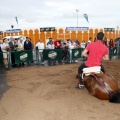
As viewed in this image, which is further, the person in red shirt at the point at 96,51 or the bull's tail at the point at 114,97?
the person in red shirt at the point at 96,51

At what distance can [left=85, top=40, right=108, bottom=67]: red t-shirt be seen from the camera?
6.91 metres

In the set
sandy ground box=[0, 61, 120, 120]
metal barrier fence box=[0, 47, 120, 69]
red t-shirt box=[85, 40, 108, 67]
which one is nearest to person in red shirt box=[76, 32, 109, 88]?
red t-shirt box=[85, 40, 108, 67]

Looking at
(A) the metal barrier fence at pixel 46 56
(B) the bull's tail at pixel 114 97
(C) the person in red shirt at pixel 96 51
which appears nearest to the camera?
(B) the bull's tail at pixel 114 97

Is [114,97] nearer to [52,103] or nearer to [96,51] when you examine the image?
[96,51]

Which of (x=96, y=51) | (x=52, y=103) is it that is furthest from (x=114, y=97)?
(x=52, y=103)

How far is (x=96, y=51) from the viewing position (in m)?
6.92

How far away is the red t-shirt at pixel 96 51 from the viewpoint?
6914 mm

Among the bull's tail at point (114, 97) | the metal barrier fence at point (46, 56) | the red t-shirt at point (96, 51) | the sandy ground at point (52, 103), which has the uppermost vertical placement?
the red t-shirt at point (96, 51)

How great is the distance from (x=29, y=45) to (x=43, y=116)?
9259 mm

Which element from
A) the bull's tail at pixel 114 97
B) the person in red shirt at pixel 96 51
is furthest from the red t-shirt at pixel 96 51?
the bull's tail at pixel 114 97

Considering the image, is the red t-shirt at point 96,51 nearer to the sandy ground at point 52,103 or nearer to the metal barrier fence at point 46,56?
the sandy ground at point 52,103

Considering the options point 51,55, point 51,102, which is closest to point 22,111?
point 51,102

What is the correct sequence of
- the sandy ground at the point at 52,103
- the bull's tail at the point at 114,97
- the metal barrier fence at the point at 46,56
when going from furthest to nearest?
the metal barrier fence at the point at 46,56, the bull's tail at the point at 114,97, the sandy ground at the point at 52,103

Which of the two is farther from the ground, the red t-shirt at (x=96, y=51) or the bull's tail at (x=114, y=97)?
the red t-shirt at (x=96, y=51)
